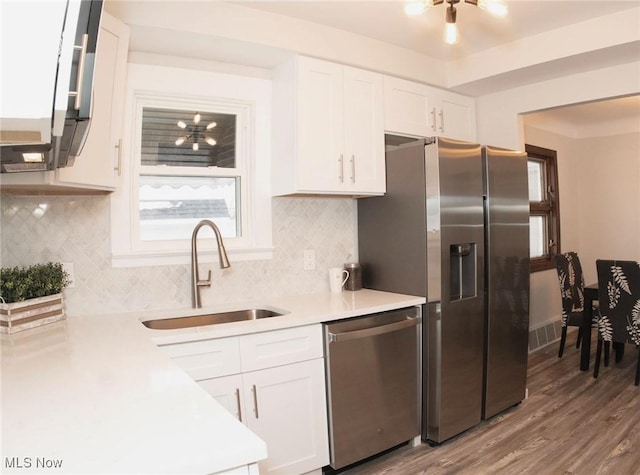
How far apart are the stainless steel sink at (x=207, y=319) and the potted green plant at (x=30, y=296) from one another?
43cm

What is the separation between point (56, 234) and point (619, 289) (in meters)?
3.92

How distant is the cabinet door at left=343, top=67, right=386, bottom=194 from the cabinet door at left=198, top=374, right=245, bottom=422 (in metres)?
1.32

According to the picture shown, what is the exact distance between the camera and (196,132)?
8.70 ft

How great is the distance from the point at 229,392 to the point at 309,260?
1.16m

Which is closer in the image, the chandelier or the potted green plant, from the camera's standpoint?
the potted green plant

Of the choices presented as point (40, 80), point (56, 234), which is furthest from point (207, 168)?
point (40, 80)

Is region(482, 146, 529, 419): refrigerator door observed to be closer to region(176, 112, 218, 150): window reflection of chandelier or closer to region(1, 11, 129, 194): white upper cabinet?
region(176, 112, 218, 150): window reflection of chandelier

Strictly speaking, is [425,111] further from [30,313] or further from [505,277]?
[30,313]

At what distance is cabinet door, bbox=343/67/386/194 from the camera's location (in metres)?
2.75

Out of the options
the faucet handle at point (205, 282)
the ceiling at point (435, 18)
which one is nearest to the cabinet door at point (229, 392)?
the faucet handle at point (205, 282)

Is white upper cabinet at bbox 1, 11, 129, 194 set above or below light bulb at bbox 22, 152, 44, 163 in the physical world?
above

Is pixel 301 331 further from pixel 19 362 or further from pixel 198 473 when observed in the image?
pixel 198 473

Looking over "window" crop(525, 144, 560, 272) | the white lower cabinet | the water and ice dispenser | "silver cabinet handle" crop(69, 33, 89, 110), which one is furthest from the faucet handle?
"window" crop(525, 144, 560, 272)

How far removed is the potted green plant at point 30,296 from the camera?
181 cm
